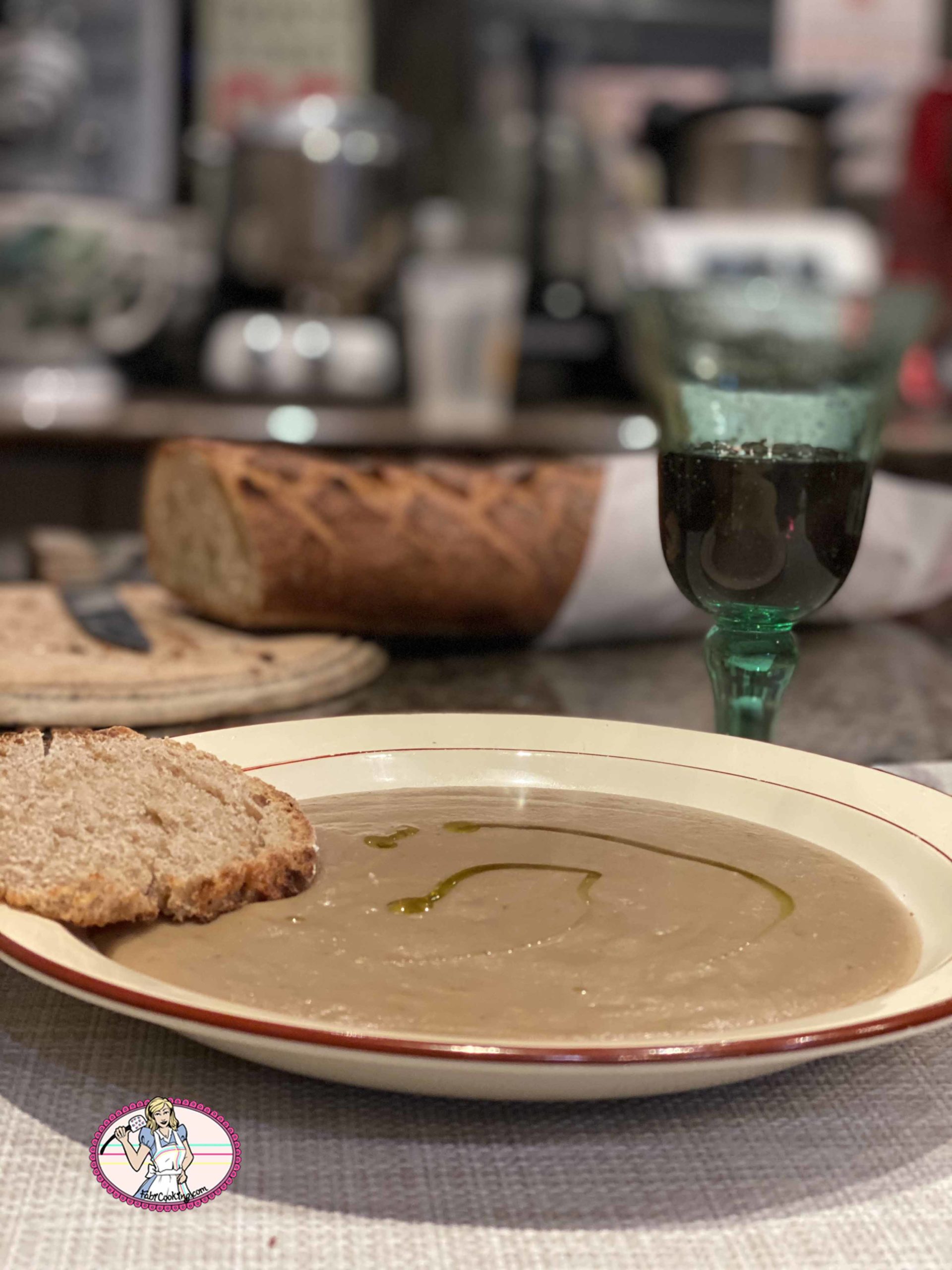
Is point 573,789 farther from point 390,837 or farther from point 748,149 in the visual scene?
point 748,149

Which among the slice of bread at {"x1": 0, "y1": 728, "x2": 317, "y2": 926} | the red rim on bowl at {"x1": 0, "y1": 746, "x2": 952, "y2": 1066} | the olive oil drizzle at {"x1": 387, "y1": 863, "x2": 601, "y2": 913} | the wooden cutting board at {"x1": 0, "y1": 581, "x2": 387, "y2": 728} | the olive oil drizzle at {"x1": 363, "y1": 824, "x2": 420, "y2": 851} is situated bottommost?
the wooden cutting board at {"x1": 0, "y1": 581, "x2": 387, "y2": 728}

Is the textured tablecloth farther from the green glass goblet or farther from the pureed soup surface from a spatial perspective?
the green glass goblet

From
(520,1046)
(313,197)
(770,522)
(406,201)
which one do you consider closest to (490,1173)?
(520,1046)

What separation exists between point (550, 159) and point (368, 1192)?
3.68 meters

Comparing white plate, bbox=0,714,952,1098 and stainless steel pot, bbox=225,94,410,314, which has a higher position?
stainless steel pot, bbox=225,94,410,314

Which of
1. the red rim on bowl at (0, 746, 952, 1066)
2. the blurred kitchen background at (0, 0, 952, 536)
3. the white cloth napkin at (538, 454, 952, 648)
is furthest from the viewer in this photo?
the blurred kitchen background at (0, 0, 952, 536)

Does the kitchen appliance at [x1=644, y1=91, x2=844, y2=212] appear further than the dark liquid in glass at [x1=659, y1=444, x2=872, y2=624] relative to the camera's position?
Yes

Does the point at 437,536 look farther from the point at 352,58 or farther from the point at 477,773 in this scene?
the point at 352,58

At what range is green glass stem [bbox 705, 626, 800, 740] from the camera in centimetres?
96

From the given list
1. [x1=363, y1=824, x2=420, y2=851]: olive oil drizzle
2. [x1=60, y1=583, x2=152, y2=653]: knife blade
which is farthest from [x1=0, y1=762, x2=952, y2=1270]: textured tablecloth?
[x1=60, y1=583, x2=152, y2=653]: knife blade

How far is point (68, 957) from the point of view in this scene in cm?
57

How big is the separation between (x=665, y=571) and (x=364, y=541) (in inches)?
11.8

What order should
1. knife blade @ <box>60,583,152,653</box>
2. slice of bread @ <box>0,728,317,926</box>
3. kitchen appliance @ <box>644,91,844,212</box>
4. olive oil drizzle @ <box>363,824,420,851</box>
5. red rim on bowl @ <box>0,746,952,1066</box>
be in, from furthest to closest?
kitchen appliance @ <box>644,91,844,212</box> < knife blade @ <box>60,583,152,653</box> < olive oil drizzle @ <box>363,824,420,851</box> < slice of bread @ <box>0,728,317,926</box> < red rim on bowl @ <box>0,746,952,1066</box>

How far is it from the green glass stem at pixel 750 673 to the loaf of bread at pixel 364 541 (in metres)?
0.44
